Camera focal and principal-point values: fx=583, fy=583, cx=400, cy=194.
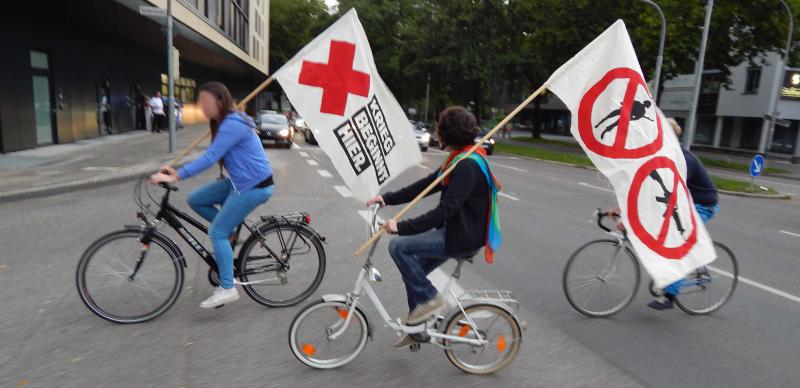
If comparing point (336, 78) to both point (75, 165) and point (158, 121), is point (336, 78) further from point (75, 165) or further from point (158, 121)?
point (158, 121)

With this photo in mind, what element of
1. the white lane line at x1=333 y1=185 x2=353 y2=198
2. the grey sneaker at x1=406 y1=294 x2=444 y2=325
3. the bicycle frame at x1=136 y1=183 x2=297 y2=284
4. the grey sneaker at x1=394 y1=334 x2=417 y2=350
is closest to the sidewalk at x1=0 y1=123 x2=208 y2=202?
the white lane line at x1=333 y1=185 x2=353 y2=198

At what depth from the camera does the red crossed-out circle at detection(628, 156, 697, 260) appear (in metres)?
3.76

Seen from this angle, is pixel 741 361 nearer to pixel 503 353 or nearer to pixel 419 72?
pixel 503 353

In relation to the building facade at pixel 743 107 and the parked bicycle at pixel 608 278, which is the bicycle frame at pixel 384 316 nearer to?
the parked bicycle at pixel 608 278

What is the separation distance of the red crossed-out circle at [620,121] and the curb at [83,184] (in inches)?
255

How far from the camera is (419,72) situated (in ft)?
122

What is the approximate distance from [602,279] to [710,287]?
3.23 feet

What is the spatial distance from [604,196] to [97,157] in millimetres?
12263

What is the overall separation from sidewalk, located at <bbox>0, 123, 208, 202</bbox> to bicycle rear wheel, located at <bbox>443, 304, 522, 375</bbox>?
321 inches

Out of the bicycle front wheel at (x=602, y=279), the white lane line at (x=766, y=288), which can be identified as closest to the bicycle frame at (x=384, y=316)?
the bicycle front wheel at (x=602, y=279)

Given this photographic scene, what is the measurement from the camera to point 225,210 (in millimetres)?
4195

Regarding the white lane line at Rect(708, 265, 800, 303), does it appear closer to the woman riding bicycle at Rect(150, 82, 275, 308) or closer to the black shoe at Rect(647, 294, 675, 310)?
the black shoe at Rect(647, 294, 675, 310)

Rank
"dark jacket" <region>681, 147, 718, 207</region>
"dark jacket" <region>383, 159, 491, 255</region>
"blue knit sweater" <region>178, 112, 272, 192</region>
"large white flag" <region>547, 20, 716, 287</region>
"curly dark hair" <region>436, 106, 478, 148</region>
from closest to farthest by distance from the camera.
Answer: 1. "dark jacket" <region>383, 159, 491, 255</region>
2. "curly dark hair" <region>436, 106, 478, 148</region>
3. "large white flag" <region>547, 20, 716, 287</region>
4. "blue knit sweater" <region>178, 112, 272, 192</region>
5. "dark jacket" <region>681, 147, 718, 207</region>

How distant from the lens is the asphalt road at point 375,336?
3.46m
